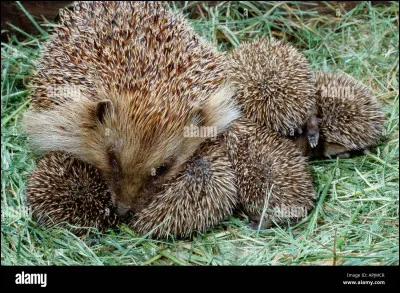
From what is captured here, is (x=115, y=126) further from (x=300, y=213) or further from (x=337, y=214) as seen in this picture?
(x=337, y=214)

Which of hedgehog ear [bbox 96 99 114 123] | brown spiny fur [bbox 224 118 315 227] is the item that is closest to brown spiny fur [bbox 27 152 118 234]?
hedgehog ear [bbox 96 99 114 123]

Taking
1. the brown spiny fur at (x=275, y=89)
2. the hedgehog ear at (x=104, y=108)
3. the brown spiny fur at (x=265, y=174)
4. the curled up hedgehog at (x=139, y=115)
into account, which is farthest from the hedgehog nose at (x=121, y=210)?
the brown spiny fur at (x=275, y=89)

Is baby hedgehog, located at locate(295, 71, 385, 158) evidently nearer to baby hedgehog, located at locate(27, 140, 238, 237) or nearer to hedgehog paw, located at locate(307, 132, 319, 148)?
hedgehog paw, located at locate(307, 132, 319, 148)

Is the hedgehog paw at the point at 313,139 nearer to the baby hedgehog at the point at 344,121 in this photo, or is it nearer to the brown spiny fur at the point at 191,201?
the baby hedgehog at the point at 344,121

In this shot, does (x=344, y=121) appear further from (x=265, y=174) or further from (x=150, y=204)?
(x=150, y=204)

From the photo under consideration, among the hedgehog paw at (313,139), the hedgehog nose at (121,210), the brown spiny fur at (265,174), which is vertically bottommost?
the hedgehog nose at (121,210)

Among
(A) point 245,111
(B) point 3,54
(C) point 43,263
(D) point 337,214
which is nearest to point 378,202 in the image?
(D) point 337,214

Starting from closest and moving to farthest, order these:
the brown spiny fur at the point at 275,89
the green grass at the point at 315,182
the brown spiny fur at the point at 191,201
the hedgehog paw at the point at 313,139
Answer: the green grass at the point at 315,182 → the brown spiny fur at the point at 191,201 → the brown spiny fur at the point at 275,89 → the hedgehog paw at the point at 313,139
